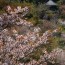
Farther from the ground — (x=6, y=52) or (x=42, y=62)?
(x=6, y=52)

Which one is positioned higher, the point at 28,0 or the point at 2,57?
the point at 2,57

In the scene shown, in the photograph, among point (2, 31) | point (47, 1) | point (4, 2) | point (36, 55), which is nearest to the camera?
point (2, 31)

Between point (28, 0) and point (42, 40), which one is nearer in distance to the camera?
point (42, 40)

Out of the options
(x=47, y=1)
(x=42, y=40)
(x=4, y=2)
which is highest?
(x=42, y=40)

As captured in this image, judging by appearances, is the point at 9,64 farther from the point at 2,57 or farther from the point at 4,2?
the point at 4,2

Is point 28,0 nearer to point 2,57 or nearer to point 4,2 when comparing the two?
point 4,2

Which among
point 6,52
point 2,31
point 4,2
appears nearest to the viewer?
point 6,52

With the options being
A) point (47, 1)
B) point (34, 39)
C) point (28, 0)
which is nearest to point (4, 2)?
point (28, 0)

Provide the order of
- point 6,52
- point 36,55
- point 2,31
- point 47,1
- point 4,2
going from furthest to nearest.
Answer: point 47,1, point 4,2, point 36,55, point 2,31, point 6,52

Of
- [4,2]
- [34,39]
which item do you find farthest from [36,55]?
[4,2]
